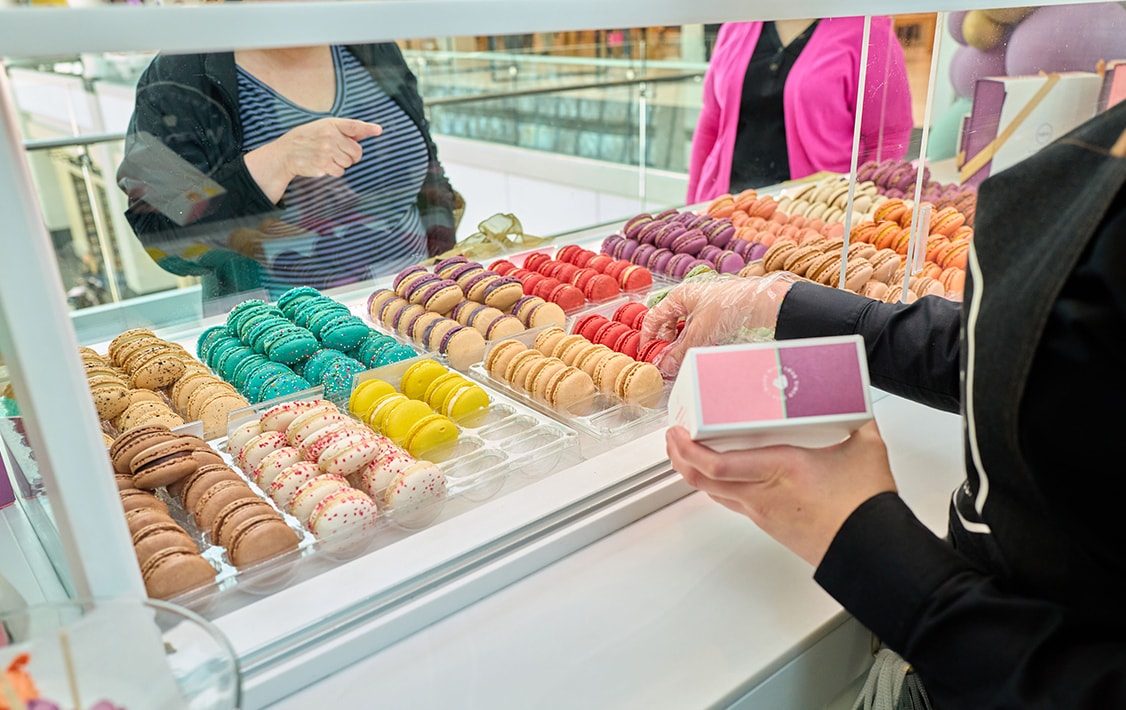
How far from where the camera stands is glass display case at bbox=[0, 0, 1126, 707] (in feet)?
2.16

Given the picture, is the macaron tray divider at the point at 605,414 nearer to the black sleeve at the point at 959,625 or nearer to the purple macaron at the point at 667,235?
the black sleeve at the point at 959,625

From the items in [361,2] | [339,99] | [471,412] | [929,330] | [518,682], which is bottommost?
[518,682]

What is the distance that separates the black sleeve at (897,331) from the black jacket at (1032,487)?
0.31 m

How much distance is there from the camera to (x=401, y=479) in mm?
1007

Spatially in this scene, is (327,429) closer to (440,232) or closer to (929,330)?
(929,330)

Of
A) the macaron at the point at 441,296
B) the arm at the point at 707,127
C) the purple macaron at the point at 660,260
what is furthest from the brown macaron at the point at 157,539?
the arm at the point at 707,127

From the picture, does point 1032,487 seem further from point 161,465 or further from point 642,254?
point 642,254

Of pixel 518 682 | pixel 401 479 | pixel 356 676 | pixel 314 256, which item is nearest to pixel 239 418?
pixel 401 479

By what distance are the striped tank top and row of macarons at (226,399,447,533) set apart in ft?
2.26

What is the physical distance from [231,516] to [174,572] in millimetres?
100

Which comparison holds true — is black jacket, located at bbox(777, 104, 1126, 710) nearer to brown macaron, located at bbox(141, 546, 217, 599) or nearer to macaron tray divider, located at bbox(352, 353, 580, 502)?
macaron tray divider, located at bbox(352, 353, 580, 502)

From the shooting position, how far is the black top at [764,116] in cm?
275

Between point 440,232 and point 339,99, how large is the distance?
42 cm

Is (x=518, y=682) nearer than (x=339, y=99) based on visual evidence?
Yes
